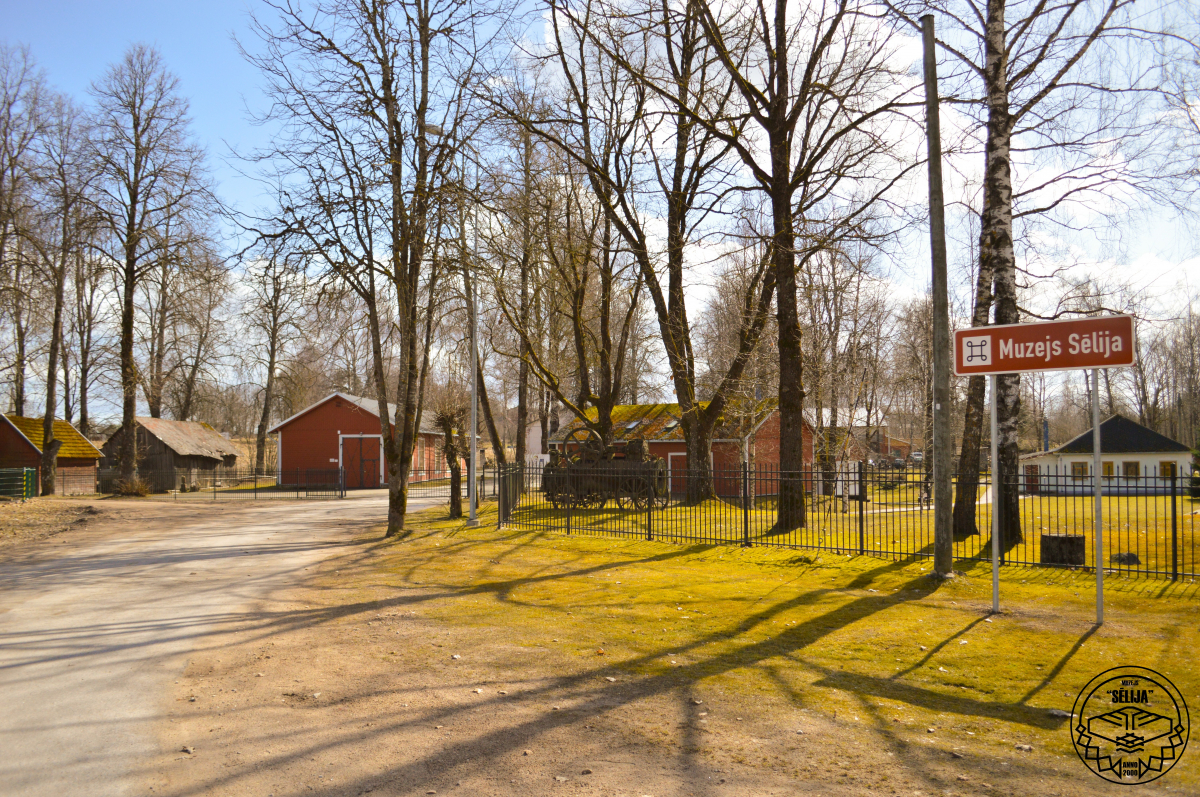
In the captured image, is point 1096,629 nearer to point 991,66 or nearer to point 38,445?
point 991,66

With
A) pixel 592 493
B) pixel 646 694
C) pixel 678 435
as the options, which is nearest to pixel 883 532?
pixel 592 493

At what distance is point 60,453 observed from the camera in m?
36.6

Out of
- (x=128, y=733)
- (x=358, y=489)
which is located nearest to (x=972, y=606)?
(x=128, y=733)

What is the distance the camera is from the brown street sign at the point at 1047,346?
7.68m

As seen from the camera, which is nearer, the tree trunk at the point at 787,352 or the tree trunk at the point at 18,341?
the tree trunk at the point at 787,352

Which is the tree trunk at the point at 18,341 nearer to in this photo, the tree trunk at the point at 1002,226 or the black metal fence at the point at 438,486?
the black metal fence at the point at 438,486

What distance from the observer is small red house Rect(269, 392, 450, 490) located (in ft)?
151

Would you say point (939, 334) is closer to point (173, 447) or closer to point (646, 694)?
point (646, 694)

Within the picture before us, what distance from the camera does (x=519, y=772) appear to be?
4691mm

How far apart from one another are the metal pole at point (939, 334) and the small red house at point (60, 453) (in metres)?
36.8

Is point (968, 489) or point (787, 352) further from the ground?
point (787, 352)

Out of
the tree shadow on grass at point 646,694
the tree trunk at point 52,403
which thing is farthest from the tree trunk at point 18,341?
the tree shadow on grass at point 646,694

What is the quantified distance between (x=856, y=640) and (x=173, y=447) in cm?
4421

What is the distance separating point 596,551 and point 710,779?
34.4 feet
